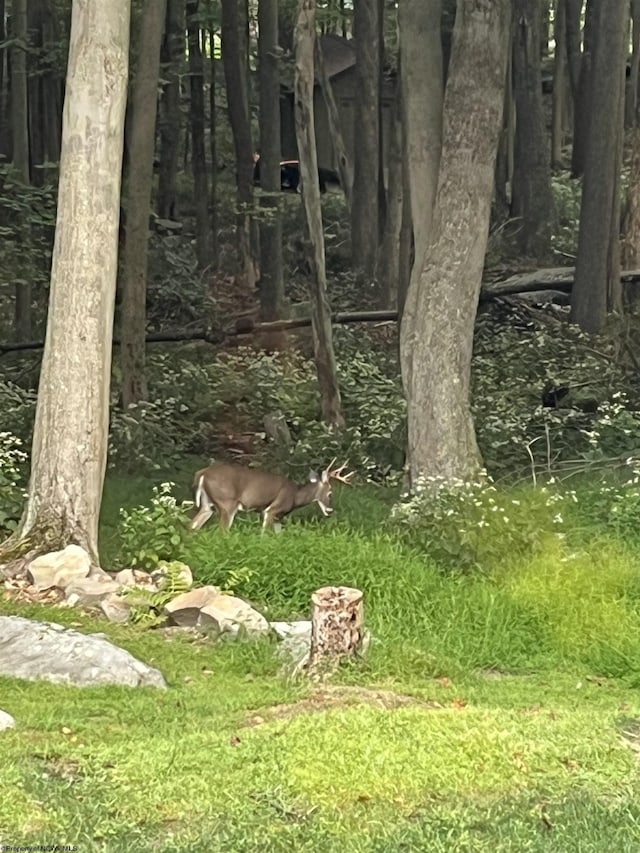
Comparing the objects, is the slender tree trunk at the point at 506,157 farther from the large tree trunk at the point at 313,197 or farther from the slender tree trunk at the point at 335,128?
the large tree trunk at the point at 313,197

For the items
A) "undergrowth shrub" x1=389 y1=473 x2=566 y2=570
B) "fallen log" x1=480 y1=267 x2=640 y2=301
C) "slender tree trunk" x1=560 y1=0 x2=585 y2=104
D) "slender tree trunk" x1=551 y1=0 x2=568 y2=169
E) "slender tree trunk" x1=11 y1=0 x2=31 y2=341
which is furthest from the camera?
"slender tree trunk" x1=551 y1=0 x2=568 y2=169

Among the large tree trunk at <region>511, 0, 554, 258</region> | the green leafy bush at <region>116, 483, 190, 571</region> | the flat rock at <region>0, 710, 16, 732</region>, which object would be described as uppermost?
the large tree trunk at <region>511, 0, 554, 258</region>

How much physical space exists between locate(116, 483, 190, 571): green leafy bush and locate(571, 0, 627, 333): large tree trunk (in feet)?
33.9

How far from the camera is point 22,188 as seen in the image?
1559 cm

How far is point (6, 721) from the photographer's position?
6.02m

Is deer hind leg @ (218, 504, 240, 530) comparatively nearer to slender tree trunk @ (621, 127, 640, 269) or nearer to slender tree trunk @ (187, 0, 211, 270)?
slender tree trunk @ (621, 127, 640, 269)

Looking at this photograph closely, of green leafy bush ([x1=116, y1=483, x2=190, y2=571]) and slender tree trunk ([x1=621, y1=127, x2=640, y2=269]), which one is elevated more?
slender tree trunk ([x1=621, y1=127, x2=640, y2=269])

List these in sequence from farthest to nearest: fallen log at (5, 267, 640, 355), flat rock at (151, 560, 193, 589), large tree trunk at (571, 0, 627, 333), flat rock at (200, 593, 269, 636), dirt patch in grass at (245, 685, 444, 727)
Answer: fallen log at (5, 267, 640, 355)
large tree trunk at (571, 0, 627, 333)
flat rock at (151, 560, 193, 589)
flat rock at (200, 593, 269, 636)
dirt patch in grass at (245, 685, 444, 727)

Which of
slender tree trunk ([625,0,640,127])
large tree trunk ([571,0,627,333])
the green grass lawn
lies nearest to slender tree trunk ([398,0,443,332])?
the green grass lawn

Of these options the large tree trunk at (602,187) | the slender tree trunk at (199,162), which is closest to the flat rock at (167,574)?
the large tree trunk at (602,187)

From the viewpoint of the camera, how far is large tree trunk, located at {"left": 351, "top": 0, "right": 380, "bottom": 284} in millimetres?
23781

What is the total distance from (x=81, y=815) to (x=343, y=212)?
26.7 m

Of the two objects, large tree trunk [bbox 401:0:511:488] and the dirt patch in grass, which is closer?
the dirt patch in grass

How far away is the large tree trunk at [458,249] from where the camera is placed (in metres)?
11.5
